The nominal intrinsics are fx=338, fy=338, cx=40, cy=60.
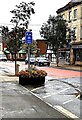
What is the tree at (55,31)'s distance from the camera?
47.1m

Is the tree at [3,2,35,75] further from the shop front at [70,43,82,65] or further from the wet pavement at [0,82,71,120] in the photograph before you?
the shop front at [70,43,82,65]

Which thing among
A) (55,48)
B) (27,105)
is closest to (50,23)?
(55,48)

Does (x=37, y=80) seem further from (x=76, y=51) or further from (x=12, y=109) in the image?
(x=76, y=51)

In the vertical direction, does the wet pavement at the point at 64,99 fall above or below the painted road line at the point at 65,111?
below

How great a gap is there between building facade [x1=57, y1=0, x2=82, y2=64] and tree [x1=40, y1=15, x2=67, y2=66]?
2164 millimetres

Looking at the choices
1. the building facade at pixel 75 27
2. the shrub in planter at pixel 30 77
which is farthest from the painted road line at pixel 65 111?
the building facade at pixel 75 27

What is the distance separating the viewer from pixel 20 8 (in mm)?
26000

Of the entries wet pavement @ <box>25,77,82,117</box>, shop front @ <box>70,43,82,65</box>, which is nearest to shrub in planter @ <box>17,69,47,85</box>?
wet pavement @ <box>25,77,82,117</box>

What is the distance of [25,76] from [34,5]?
903 cm

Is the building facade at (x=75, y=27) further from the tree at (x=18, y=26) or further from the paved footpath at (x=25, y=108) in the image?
the paved footpath at (x=25, y=108)

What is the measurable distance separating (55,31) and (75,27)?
404cm

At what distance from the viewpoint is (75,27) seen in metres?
50.1

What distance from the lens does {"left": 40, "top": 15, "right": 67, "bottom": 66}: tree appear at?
155ft

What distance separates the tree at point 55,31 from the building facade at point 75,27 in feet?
7.10
